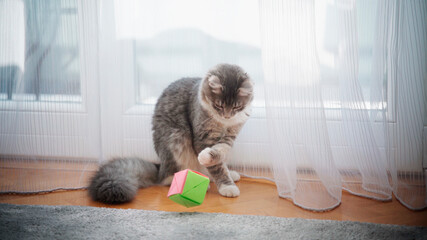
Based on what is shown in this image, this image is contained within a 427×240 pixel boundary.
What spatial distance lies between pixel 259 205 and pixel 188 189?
40cm

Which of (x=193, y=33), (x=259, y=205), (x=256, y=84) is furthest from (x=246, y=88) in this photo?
(x=259, y=205)

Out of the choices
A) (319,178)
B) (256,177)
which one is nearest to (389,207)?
(319,178)

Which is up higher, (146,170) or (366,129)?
(366,129)

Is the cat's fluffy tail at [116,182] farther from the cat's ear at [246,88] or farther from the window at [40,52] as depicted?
the cat's ear at [246,88]

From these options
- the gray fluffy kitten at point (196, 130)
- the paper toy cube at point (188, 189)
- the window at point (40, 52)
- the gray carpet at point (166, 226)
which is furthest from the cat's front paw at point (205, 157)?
the window at point (40, 52)

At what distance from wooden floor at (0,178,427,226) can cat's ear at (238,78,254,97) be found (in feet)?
1.70

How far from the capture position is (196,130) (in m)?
1.80

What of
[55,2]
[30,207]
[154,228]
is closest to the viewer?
[154,228]

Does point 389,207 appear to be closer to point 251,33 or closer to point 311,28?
point 311,28

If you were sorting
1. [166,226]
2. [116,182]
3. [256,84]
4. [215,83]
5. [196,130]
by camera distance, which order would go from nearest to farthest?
[166,226] → [116,182] → [215,83] → [196,130] → [256,84]

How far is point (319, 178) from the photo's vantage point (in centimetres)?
165

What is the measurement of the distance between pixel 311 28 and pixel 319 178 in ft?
2.34

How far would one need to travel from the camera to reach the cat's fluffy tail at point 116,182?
4.96 feet

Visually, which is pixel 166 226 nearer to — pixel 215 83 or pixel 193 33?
pixel 215 83
